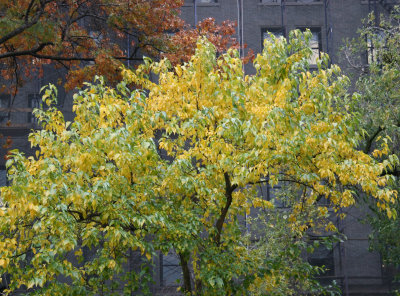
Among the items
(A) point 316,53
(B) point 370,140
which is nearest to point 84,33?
(B) point 370,140

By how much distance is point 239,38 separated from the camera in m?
23.1

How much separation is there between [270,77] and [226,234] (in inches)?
130

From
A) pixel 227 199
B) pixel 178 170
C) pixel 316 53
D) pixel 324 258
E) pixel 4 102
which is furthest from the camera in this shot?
pixel 316 53

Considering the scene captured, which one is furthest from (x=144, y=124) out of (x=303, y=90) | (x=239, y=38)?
(x=239, y=38)

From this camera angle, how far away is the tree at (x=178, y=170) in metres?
8.45

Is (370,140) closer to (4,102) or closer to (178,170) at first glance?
(178,170)

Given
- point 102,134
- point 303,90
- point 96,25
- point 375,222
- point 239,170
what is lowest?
point 375,222

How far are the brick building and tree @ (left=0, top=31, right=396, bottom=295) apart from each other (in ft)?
35.1

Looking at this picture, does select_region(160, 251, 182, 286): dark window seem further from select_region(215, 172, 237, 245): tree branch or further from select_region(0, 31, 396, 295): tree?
select_region(215, 172, 237, 245): tree branch

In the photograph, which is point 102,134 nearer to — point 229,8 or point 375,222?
point 375,222

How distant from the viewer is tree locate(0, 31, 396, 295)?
845 cm

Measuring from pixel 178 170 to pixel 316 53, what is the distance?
1702 cm

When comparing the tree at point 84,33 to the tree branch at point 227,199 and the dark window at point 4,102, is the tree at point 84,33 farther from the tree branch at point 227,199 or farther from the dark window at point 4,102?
the tree branch at point 227,199

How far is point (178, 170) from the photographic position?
9.32m
